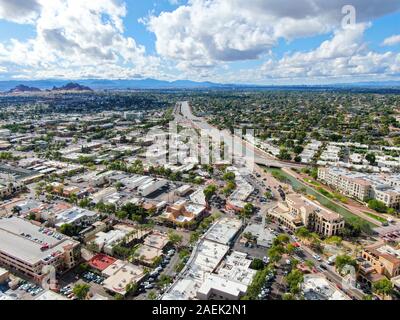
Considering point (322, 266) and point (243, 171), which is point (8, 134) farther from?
point (322, 266)

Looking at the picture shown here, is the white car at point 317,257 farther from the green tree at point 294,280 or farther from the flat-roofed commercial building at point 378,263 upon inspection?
the green tree at point 294,280

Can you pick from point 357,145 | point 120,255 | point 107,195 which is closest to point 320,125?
point 357,145

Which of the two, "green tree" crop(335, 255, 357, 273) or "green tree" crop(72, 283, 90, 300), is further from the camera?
"green tree" crop(335, 255, 357, 273)

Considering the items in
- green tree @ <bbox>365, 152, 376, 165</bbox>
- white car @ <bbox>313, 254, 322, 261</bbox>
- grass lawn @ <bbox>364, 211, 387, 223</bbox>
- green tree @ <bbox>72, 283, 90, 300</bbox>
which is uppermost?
green tree @ <bbox>365, 152, 376, 165</bbox>

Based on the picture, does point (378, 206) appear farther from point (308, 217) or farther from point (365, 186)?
point (308, 217)

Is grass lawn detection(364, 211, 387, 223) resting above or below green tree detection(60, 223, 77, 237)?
below

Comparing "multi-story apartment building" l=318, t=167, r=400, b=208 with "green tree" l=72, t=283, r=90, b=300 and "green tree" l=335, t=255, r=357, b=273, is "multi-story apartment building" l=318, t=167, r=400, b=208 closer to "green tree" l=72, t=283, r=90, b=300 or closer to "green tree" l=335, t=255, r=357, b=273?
"green tree" l=335, t=255, r=357, b=273

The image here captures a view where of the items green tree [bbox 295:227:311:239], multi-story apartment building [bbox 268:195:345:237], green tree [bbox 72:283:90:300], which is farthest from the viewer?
multi-story apartment building [bbox 268:195:345:237]

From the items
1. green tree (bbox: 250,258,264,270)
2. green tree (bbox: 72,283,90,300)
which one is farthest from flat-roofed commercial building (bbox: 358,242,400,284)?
green tree (bbox: 72,283,90,300)
